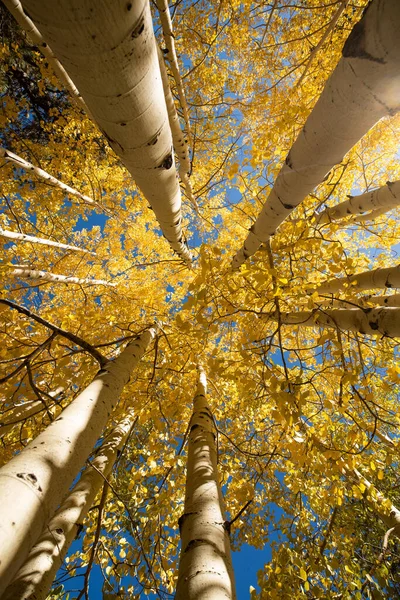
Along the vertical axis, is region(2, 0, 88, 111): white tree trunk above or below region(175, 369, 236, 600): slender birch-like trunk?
above

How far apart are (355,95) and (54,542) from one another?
2657 mm

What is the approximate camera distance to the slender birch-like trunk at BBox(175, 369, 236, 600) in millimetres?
888

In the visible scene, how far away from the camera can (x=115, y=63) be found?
0.68 metres

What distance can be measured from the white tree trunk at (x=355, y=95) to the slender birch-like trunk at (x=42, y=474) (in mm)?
1612

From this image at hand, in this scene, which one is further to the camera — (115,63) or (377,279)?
(377,279)

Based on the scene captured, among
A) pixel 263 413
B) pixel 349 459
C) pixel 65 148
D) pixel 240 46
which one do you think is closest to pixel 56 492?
pixel 349 459

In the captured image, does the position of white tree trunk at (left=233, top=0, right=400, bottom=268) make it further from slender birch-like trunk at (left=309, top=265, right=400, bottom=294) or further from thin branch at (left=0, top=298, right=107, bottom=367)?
thin branch at (left=0, top=298, right=107, bottom=367)

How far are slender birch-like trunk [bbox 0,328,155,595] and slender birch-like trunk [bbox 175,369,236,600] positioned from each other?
0.58 meters

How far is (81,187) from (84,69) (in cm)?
854

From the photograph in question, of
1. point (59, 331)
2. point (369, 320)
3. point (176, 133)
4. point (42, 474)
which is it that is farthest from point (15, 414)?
point (369, 320)

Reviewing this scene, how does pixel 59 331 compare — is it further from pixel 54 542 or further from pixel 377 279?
pixel 377 279

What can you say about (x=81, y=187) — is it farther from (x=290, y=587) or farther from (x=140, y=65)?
(x=290, y=587)

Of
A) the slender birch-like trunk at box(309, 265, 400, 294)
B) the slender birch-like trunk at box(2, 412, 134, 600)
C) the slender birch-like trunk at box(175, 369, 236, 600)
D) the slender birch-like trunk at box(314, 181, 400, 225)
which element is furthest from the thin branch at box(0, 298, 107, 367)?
the slender birch-like trunk at box(314, 181, 400, 225)

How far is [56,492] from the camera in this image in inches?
34.8
